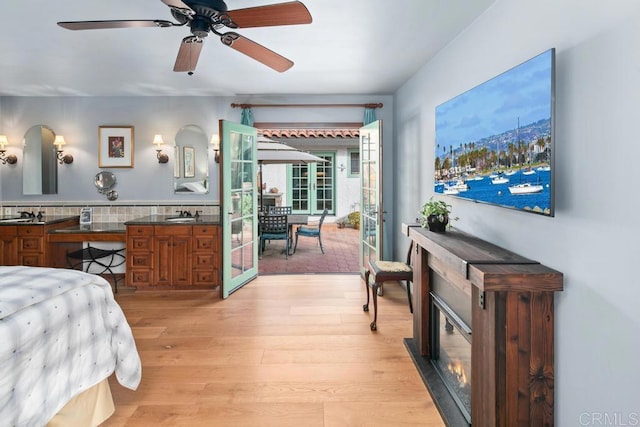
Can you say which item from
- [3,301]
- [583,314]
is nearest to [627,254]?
[583,314]

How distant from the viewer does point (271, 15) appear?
2.02 metres

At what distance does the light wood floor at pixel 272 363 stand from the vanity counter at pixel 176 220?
868 mm

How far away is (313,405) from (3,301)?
1.69 meters

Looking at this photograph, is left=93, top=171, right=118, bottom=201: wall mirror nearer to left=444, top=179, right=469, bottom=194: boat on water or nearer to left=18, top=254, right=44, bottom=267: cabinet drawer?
left=18, top=254, right=44, bottom=267: cabinet drawer

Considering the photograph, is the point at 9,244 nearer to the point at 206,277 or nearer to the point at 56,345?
the point at 206,277

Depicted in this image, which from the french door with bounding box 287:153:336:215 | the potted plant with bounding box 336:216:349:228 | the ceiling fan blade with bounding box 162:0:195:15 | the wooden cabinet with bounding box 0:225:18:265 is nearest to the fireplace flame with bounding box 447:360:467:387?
the ceiling fan blade with bounding box 162:0:195:15

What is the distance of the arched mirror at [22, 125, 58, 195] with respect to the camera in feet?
16.8

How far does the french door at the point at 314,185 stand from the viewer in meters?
11.2

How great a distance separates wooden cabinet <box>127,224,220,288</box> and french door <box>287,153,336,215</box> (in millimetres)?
6795

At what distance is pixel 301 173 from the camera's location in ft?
36.9

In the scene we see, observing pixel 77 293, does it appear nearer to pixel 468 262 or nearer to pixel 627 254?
pixel 468 262

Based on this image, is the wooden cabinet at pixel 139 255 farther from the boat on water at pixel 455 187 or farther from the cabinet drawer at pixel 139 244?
the boat on water at pixel 455 187

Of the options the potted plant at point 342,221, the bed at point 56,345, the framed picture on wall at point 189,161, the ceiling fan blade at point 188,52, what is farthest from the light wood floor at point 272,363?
the potted plant at point 342,221

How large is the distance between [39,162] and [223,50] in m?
3.52
